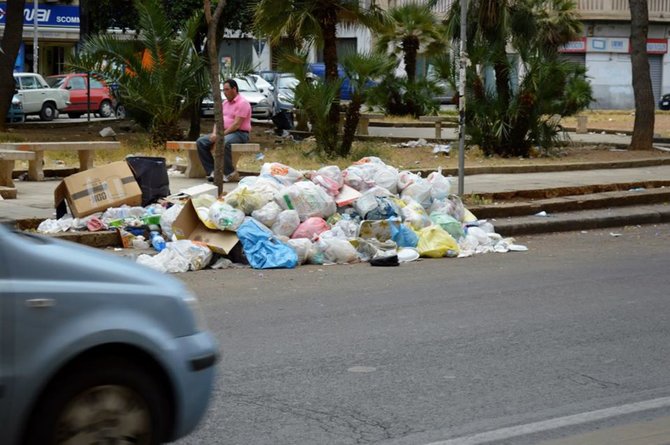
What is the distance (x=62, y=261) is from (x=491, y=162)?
713 inches

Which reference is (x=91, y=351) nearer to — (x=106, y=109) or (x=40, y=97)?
(x=40, y=97)

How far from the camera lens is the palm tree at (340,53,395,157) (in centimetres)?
2059

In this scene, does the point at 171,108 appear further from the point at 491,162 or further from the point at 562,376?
the point at 562,376

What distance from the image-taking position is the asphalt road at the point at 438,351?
6.10 m

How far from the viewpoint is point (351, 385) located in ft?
22.5

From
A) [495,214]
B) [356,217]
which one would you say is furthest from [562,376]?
[495,214]

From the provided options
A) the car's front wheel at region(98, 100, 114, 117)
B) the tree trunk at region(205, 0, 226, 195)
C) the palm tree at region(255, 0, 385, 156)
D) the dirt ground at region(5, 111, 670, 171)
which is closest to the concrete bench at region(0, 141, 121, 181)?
the dirt ground at region(5, 111, 670, 171)

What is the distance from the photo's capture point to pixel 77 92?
4256 centimetres

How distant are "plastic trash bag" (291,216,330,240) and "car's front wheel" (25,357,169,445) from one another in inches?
296

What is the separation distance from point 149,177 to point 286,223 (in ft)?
7.63

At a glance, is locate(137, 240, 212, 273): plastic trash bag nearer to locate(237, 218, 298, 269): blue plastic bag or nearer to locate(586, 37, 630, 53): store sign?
locate(237, 218, 298, 269): blue plastic bag

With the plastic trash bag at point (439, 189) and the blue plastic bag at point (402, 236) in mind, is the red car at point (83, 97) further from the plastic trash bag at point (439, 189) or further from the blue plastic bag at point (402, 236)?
the blue plastic bag at point (402, 236)

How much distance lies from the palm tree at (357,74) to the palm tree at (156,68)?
344 cm

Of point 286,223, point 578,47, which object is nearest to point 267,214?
point 286,223
